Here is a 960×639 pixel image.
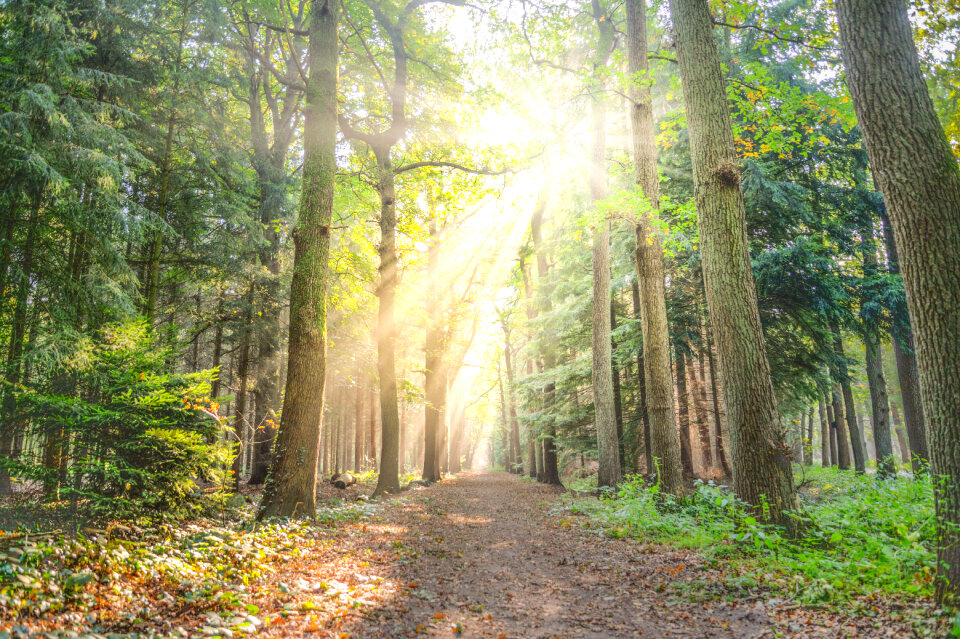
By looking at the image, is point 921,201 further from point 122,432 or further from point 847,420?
point 847,420

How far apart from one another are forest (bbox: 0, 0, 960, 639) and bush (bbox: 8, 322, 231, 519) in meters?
0.04

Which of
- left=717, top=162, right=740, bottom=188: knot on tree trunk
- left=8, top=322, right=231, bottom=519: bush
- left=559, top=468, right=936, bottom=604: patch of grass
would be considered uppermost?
left=717, top=162, right=740, bottom=188: knot on tree trunk

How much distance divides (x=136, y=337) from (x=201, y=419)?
1.42 m

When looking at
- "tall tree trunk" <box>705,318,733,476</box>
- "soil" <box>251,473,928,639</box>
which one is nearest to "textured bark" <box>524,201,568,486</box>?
"tall tree trunk" <box>705,318,733,476</box>

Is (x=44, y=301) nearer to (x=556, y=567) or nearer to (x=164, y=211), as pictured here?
(x=164, y=211)

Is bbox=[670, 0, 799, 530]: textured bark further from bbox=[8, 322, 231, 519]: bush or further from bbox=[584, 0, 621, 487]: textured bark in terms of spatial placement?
bbox=[8, 322, 231, 519]: bush

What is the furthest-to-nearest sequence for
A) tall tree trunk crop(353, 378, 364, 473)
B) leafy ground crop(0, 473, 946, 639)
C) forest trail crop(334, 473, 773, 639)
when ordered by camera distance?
tall tree trunk crop(353, 378, 364, 473) → forest trail crop(334, 473, 773, 639) → leafy ground crop(0, 473, 946, 639)

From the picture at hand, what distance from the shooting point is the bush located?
5148 mm

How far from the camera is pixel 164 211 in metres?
10.7

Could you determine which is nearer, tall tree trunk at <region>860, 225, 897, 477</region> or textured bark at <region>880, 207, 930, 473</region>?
textured bark at <region>880, 207, 930, 473</region>

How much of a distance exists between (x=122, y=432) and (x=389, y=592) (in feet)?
13.2

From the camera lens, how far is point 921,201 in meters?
3.79

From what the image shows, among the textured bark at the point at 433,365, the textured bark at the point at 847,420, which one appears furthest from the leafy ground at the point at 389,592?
the textured bark at the point at 433,365

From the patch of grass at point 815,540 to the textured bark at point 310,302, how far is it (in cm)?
540
